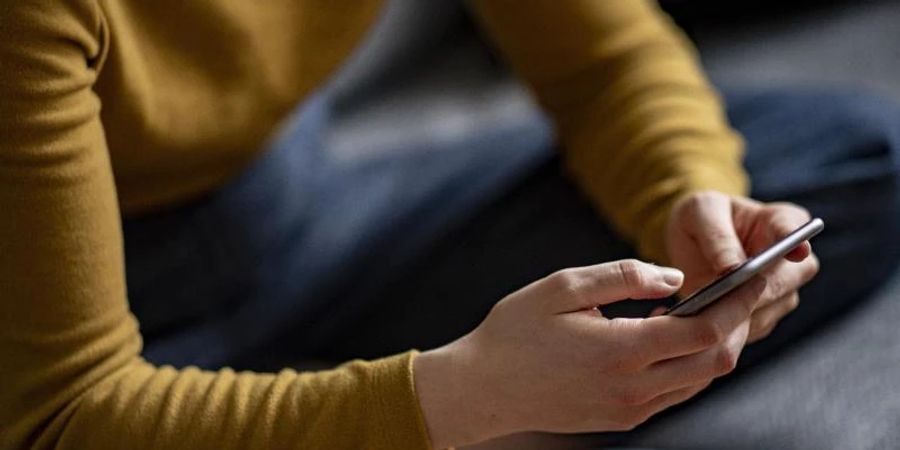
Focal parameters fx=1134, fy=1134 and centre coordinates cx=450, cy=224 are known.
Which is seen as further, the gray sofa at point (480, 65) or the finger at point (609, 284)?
the gray sofa at point (480, 65)

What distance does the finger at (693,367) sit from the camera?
521 mm

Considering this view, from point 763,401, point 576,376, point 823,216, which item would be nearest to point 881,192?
point 823,216

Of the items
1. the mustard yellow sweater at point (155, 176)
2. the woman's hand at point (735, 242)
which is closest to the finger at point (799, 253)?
the woman's hand at point (735, 242)

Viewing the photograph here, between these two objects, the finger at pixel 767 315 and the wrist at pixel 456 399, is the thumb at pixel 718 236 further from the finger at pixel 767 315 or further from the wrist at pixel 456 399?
the wrist at pixel 456 399

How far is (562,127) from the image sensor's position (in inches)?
31.9

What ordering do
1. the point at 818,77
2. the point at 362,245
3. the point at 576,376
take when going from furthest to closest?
the point at 818,77 < the point at 362,245 < the point at 576,376

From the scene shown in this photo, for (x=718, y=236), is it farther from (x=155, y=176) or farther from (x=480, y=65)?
(x=480, y=65)

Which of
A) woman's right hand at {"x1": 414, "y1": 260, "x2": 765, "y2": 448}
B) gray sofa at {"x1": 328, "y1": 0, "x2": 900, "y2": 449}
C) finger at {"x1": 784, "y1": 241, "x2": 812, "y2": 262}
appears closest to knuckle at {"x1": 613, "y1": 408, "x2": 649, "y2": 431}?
woman's right hand at {"x1": 414, "y1": 260, "x2": 765, "y2": 448}

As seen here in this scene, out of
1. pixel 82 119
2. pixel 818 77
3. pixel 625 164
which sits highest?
pixel 82 119

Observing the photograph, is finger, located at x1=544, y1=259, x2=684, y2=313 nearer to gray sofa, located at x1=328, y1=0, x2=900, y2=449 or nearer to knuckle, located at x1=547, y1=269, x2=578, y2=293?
knuckle, located at x1=547, y1=269, x2=578, y2=293

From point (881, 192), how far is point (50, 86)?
1.64 ft

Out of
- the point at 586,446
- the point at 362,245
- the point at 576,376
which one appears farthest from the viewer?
the point at 362,245

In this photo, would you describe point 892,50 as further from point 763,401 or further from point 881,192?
point 763,401

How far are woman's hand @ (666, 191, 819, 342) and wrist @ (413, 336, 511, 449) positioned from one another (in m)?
0.15
